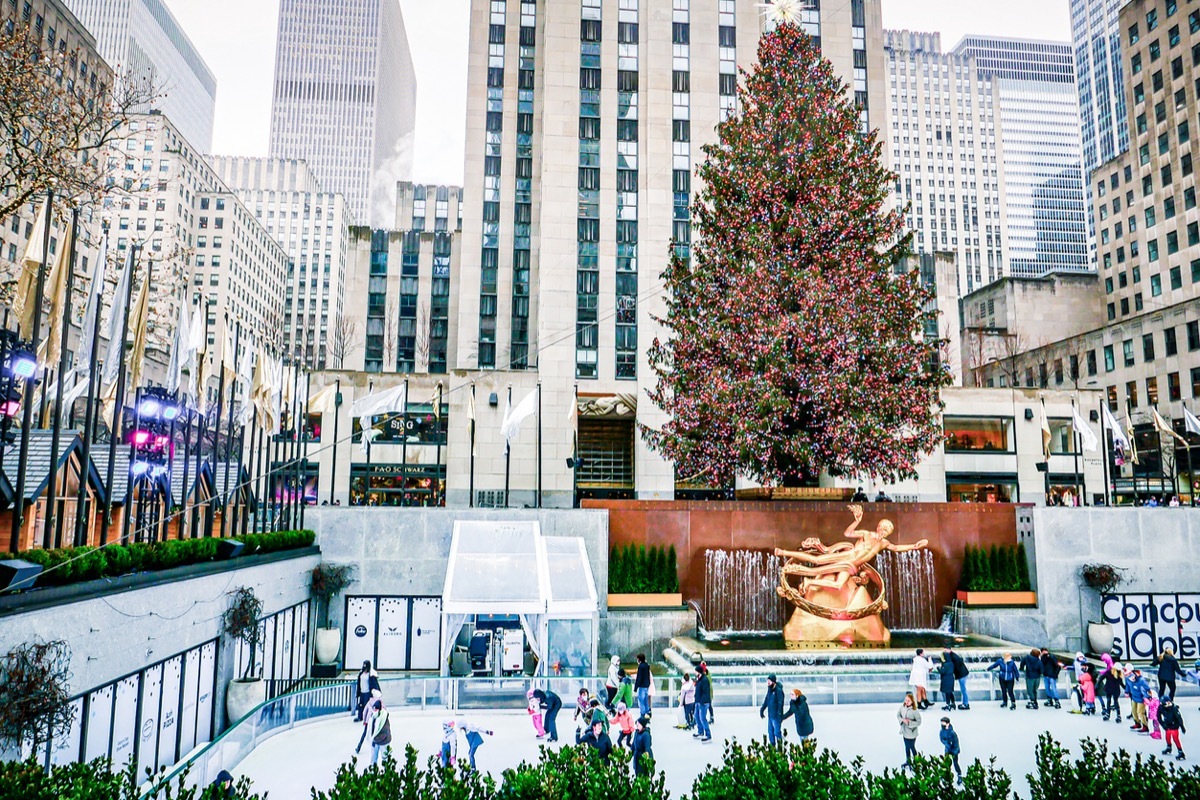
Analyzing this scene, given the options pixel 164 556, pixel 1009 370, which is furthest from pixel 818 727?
pixel 1009 370

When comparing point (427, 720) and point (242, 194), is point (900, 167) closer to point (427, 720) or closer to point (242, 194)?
point (242, 194)

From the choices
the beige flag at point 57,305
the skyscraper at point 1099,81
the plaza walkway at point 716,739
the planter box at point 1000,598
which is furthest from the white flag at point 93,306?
the skyscraper at point 1099,81

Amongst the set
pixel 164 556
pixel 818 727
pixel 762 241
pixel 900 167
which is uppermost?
pixel 900 167

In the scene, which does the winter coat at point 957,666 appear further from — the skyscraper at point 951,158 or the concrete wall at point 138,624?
the skyscraper at point 951,158

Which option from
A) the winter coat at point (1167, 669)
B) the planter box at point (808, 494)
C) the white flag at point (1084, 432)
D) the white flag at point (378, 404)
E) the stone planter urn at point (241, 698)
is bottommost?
the stone planter urn at point (241, 698)

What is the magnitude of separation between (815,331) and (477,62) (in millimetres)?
38625

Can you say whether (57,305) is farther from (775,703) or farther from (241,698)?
(775,703)

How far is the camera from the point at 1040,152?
170875mm

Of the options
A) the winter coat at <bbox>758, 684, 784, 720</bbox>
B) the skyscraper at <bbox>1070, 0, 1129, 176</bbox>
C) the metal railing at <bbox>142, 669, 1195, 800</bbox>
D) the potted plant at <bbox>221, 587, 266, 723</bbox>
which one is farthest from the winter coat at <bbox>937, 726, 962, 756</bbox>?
the skyscraper at <bbox>1070, 0, 1129, 176</bbox>

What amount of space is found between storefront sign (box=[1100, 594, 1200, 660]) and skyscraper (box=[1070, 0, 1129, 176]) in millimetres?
147417

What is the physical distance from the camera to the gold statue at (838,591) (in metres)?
25.0

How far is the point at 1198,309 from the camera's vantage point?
193 feet

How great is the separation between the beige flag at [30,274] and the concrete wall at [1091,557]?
2796cm

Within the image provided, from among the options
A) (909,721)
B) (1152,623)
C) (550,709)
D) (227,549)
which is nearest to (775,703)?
(909,721)
